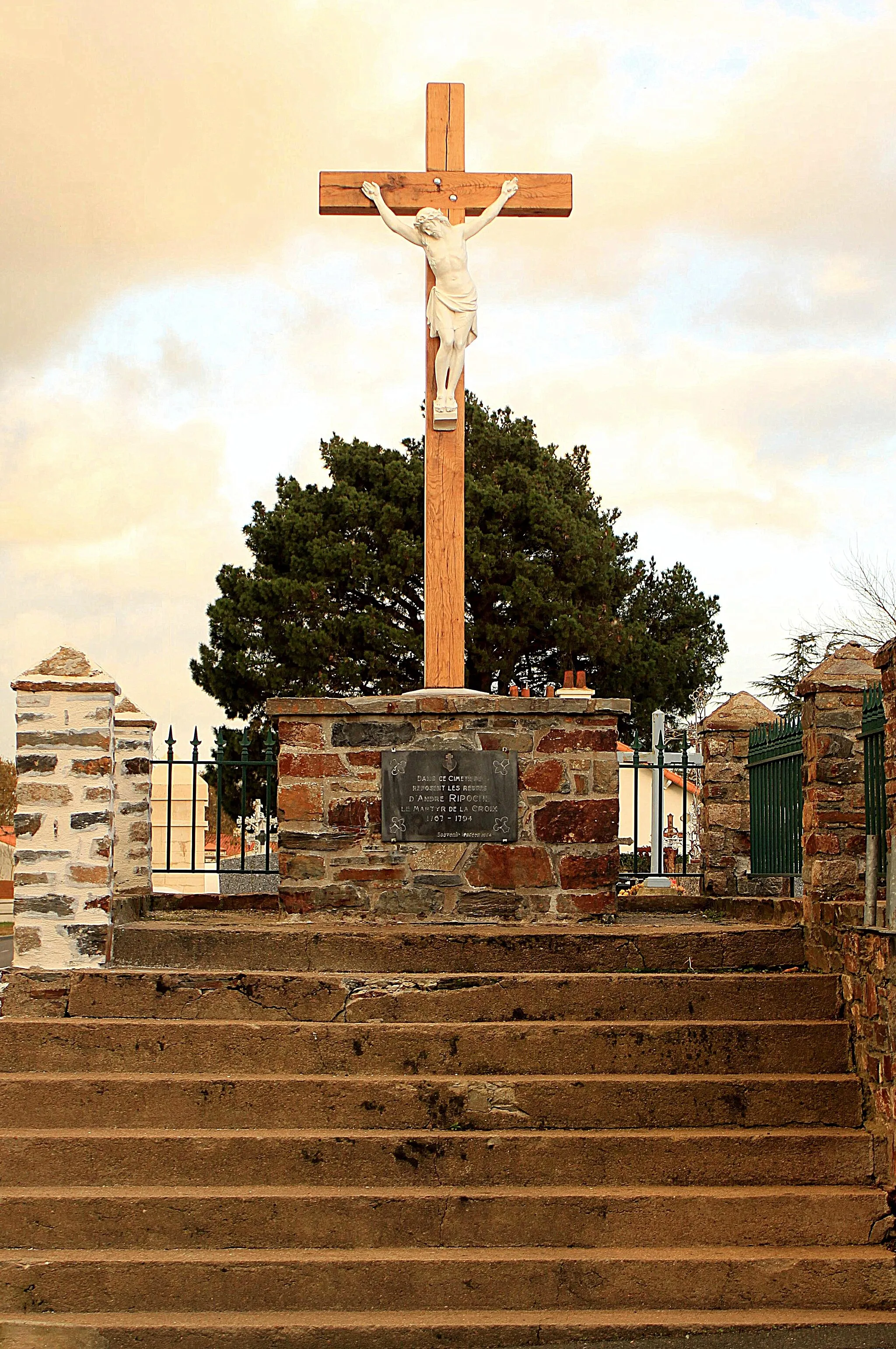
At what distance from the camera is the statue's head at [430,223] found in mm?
8109

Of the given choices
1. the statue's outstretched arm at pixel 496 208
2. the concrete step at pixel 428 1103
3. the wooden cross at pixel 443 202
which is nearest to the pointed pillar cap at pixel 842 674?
the concrete step at pixel 428 1103

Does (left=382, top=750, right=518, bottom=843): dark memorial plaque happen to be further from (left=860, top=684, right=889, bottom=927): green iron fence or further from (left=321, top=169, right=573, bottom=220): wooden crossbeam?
(left=321, top=169, right=573, bottom=220): wooden crossbeam

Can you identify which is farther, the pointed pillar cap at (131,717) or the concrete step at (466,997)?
the pointed pillar cap at (131,717)

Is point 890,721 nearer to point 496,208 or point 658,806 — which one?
point 496,208

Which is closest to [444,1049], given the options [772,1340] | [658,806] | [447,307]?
[772,1340]

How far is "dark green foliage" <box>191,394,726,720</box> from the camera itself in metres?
22.5

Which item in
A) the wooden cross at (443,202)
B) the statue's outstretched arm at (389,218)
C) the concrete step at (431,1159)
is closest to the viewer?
the concrete step at (431,1159)

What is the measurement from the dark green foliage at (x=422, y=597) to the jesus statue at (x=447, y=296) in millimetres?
13532

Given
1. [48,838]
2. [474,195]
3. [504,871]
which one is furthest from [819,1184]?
[474,195]

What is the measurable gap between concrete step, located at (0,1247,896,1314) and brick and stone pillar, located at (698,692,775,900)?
4.02 m

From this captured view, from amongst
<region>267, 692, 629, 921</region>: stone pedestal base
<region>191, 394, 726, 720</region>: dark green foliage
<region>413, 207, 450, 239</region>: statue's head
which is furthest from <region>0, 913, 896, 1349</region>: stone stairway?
<region>191, 394, 726, 720</region>: dark green foliage

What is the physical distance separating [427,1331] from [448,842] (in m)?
3.10

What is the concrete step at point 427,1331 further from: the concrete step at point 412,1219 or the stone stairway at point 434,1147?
the concrete step at point 412,1219

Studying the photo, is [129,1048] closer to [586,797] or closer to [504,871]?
[504,871]
